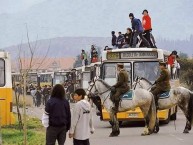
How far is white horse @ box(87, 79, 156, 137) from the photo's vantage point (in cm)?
2258

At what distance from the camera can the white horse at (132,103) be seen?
22.6 meters

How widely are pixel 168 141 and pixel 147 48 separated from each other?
6055 millimetres

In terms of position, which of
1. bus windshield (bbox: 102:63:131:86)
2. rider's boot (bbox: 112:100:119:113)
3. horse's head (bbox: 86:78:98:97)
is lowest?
rider's boot (bbox: 112:100:119:113)

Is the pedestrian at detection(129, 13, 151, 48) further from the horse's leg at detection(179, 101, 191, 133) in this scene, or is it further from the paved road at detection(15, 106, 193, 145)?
the horse's leg at detection(179, 101, 191, 133)

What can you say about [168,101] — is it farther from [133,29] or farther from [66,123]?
[66,123]

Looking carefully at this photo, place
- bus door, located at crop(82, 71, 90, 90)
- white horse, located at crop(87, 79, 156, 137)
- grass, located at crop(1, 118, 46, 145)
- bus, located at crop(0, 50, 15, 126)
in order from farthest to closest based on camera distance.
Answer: bus door, located at crop(82, 71, 90, 90) < bus, located at crop(0, 50, 15, 126) < white horse, located at crop(87, 79, 156, 137) < grass, located at crop(1, 118, 46, 145)

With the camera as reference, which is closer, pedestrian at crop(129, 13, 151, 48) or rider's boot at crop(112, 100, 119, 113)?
rider's boot at crop(112, 100, 119, 113)

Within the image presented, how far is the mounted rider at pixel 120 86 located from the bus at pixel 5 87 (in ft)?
13.3

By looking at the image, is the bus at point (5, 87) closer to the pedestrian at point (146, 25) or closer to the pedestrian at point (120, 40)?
the pedestrian at point (146, 25)

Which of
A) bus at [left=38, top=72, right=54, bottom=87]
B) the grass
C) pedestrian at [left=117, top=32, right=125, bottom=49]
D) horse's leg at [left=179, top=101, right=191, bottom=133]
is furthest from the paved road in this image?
bus at [left=38, top=72, right=54, bottom=87]

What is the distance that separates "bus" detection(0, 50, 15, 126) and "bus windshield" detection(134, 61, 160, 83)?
4537 millimetres

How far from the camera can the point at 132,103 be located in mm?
22969

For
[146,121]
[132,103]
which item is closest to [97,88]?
[132,103]

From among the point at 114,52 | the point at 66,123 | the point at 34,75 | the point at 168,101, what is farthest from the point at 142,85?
the point at 34,75
